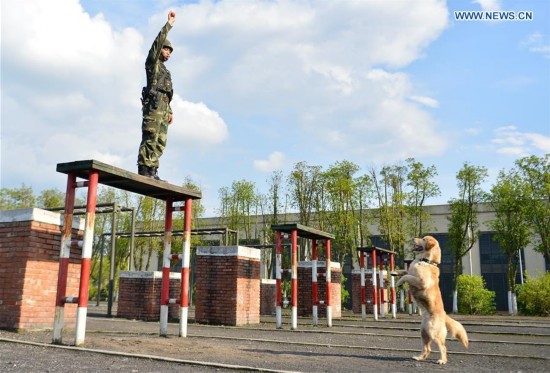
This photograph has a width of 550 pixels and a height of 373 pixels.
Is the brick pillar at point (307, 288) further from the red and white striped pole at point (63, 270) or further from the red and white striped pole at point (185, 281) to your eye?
the red and white striped pole at point (63, 270)

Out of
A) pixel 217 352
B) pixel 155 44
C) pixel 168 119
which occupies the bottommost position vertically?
pixel 217 352

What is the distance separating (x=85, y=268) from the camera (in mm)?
7355

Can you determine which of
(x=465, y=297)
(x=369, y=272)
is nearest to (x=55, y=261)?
(x=369, y=272)

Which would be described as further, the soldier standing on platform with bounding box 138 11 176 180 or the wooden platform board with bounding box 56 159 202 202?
the soldier standing on platform with bounding box 138 11 176 180

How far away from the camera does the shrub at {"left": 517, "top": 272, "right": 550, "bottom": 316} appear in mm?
23547

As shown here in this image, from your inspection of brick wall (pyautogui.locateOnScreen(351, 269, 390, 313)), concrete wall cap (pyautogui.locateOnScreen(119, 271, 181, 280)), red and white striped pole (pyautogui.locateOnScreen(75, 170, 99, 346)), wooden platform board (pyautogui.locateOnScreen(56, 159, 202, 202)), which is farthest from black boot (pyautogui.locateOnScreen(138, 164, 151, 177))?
brick wall (pyautogui.locateOnScreen(351, 269, 390, 313))

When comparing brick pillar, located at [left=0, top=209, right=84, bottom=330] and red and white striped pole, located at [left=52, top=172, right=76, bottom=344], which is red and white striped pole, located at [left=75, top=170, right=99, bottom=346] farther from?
brick pillar, located at [left=0, top=209, right=84, bottom=330]

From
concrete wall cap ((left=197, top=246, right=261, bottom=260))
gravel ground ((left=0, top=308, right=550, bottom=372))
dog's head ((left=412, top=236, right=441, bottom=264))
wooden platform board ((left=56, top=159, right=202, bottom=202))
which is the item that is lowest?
gravel ground ((left=0, top=308, right=550, bottom=372))

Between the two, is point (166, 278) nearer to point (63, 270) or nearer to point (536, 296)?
point (63, 270)

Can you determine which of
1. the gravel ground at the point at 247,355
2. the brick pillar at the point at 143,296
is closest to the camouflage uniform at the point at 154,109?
the gravel ground at the point at 247,355

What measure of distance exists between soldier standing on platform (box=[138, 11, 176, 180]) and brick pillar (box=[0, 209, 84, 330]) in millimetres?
2254

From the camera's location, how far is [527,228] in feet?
90.1

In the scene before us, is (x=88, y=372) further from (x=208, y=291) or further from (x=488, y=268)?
(x=488, y=268)

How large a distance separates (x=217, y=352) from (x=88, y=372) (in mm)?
2475
